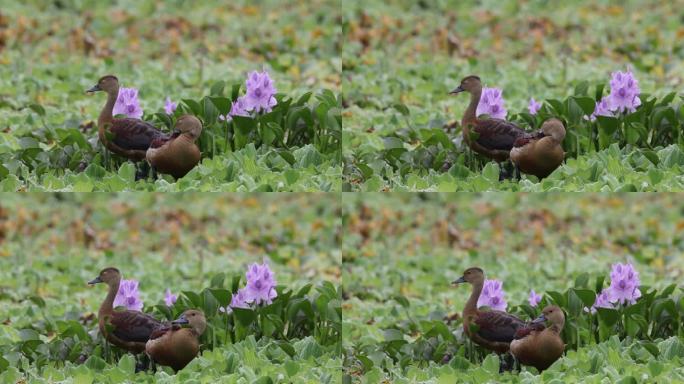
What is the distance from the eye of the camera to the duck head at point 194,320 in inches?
364

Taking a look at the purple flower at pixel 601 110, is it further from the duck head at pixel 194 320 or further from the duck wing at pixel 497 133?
the duck head at pixel 194 320

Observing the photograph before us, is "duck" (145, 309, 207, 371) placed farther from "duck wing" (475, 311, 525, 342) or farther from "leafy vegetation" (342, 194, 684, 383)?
"duck wing" (475, 311, 525, 342)

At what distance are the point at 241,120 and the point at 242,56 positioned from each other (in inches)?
105

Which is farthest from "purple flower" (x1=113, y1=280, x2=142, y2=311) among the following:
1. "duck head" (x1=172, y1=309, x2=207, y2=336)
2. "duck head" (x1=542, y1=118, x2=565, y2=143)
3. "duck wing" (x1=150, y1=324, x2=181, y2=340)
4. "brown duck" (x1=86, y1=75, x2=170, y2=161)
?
"duck head" (x1=542, y1=118, x2=565, y2=143)

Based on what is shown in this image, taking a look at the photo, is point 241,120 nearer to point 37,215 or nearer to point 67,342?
point 67,342

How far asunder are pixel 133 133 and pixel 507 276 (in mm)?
3391

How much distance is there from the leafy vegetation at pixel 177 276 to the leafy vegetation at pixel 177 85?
86 centimetres

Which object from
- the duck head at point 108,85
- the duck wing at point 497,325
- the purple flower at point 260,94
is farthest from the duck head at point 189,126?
the duck wing at point 497,325

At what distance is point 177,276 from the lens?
1148cm

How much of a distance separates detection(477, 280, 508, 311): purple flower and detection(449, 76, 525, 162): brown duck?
0.87 meters

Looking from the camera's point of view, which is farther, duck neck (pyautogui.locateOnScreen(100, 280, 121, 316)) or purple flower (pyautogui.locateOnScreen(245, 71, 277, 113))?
purple flower (pyautogui.locateOnScreen(245, 71, 277, 113))

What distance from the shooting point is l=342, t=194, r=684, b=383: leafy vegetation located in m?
9.44

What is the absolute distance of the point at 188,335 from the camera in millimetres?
9242

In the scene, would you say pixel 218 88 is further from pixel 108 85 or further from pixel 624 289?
pixel 624 289
